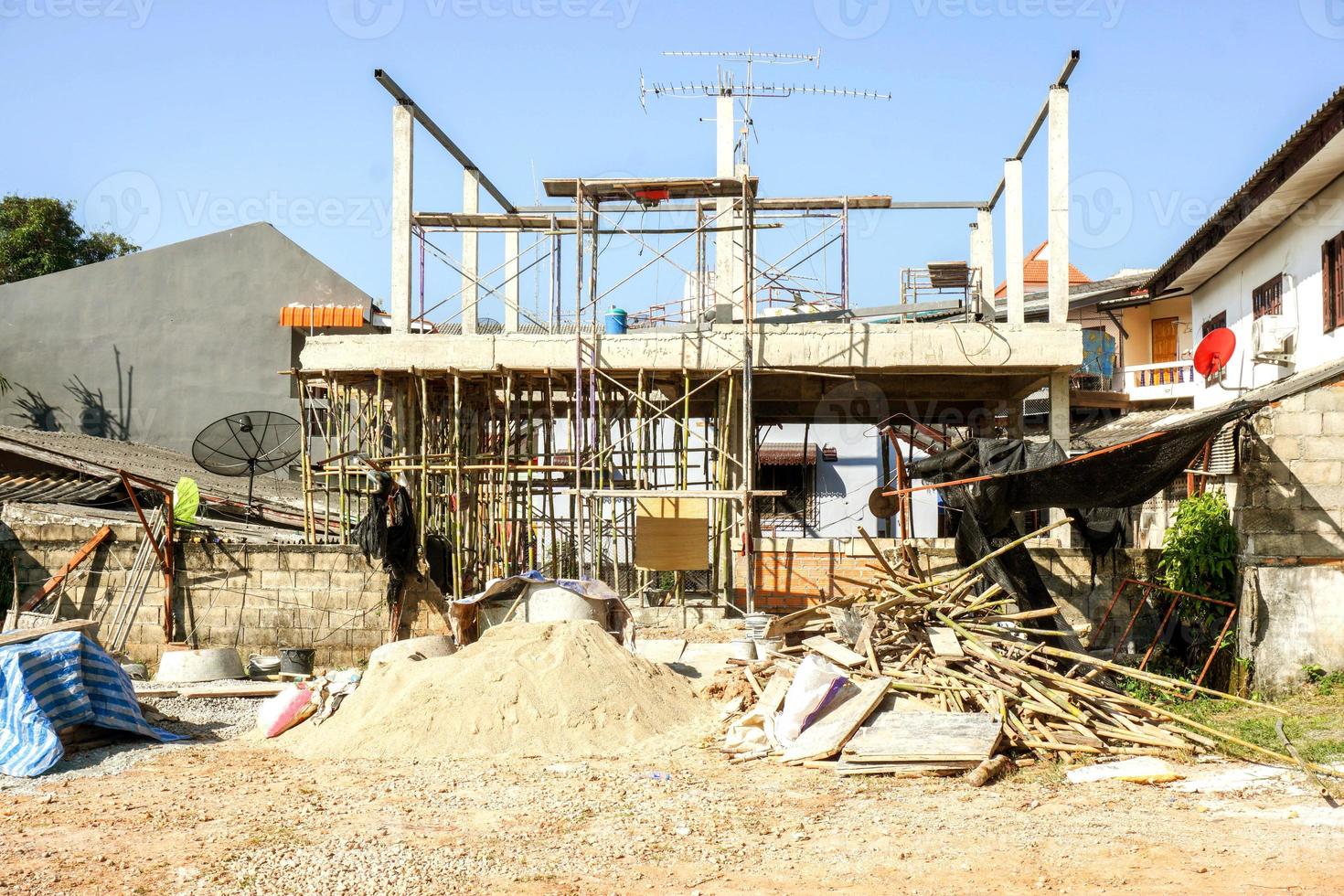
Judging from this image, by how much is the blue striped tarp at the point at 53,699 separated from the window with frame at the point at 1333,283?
12978 millimetres

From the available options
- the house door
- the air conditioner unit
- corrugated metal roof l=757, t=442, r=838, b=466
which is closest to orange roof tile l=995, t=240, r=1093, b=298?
the house door

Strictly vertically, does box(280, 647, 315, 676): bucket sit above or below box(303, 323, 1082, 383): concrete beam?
below

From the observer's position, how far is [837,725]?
8.09 meters

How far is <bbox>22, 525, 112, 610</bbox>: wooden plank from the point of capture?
12.7 m

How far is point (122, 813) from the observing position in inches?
272

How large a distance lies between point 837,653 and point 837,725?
3.77ft

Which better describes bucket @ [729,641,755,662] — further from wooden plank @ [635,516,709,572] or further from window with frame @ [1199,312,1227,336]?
window with frame @ [1199,312,1227,336]

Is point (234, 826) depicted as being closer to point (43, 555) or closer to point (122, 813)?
point (122, 813)

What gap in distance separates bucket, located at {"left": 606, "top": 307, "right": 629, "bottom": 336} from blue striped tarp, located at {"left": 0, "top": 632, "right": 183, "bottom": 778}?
298 inches

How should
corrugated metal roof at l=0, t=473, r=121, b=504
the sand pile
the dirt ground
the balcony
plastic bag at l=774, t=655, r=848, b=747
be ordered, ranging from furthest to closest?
the balcony
corrugated metal roof at l=0, t=473, r=121, b=504
the sand pile
plastic bag at l=774, t=655, r=848, b=747
the dirt ground

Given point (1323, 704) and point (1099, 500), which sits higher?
point (1099, 500)

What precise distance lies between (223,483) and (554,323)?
679 cm

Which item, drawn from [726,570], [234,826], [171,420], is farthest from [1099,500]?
[171,420]

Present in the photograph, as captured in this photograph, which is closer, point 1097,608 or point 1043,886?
point 1043,886
